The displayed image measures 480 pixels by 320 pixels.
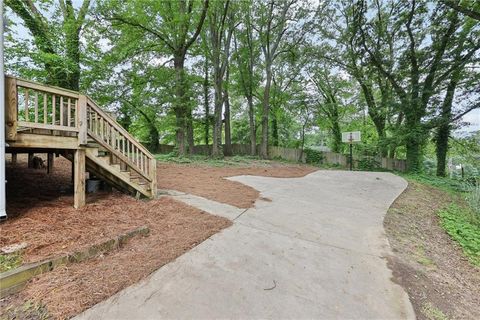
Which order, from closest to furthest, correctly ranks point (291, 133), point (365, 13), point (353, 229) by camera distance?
point (353, 229) → point (365, 13) → point (291, 133)

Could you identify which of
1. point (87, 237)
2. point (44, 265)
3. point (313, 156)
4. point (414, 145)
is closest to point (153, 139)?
point (313, 156)

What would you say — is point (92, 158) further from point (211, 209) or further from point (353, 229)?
point (353, 229)

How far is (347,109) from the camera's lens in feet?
62.2

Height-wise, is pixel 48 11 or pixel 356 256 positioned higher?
pixel 48 11

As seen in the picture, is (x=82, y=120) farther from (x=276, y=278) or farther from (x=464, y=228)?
(x=464, y=228)

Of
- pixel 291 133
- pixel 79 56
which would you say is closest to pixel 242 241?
pixel 79 56

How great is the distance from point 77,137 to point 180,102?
29.6 ft

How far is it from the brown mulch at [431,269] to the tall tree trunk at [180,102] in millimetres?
10686

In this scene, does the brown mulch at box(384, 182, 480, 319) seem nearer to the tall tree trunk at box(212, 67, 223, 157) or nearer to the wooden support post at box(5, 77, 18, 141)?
the wooden support post at box(5, 77, 18, 141)

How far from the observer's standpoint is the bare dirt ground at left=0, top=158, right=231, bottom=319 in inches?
72.6

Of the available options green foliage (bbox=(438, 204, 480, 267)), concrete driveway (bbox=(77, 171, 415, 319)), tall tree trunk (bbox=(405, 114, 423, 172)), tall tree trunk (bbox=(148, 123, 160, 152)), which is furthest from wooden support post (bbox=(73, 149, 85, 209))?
tall tree trunk (bbox=(148, 123, 160, 152))

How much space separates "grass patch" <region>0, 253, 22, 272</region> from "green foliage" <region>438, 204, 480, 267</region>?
545cm

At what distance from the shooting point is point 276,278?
228 centimetres

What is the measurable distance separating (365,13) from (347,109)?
8335 mm
